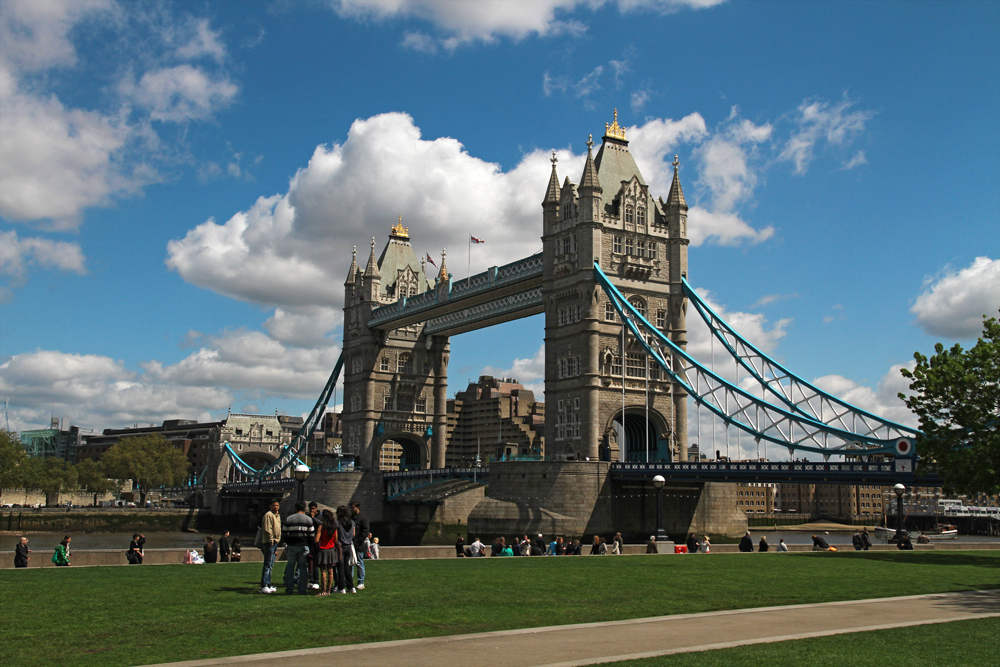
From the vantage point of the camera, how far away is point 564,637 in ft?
43.1

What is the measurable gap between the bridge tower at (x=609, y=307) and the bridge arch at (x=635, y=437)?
0.07 metres

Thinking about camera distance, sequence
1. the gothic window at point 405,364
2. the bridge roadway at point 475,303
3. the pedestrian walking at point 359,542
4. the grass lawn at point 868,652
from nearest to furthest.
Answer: the grass lawn at point 868,652, the pedestrian walking at point 359,542, the bridge roadway at point 475,303, the gothic window at point 405,364

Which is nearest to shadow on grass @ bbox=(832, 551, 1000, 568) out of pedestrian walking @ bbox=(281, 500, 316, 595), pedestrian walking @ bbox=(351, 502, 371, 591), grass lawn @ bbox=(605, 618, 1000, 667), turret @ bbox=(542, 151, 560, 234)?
grass lawn @ bbox=(605, 618, 1000, 667)

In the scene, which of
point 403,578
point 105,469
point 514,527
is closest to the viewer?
point 403,578

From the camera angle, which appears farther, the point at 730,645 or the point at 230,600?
the point at 230,600

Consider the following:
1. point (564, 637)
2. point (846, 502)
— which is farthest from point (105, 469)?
point (564, 637)

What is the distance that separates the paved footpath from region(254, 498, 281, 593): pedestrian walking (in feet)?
17.7

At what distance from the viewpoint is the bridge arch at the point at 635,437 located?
65.4m

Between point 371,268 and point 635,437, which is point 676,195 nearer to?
point 635,437

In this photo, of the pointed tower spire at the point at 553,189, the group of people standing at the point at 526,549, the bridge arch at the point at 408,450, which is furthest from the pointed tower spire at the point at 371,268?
the group of people standing at the point at 526,549

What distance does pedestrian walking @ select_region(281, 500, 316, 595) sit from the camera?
55.6 feet

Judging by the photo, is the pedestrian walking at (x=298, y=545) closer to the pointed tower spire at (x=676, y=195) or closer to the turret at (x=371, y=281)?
the pointed tower spire at (x=676, y=195)

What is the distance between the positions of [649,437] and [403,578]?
50402 millimetres

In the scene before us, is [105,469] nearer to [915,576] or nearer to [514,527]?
[514,527]
